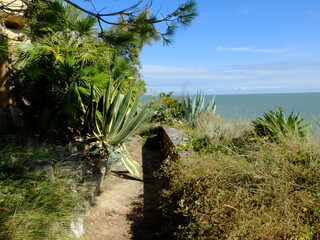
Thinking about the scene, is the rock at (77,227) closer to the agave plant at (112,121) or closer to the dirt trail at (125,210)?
the dirt trail at (125,210)

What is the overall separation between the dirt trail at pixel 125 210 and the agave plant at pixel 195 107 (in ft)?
12.9

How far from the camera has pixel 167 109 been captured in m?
9.95

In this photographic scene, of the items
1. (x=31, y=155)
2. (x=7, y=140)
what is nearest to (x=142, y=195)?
(x=31, y=155)

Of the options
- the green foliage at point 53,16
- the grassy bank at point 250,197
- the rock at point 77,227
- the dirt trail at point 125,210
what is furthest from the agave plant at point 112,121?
the rock at point 77,227

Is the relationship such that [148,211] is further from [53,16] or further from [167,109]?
[167,109]

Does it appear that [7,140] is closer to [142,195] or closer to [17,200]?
[17,200]

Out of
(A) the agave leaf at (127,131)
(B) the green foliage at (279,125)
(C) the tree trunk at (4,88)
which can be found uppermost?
(C) the tree trunk at (4,88)

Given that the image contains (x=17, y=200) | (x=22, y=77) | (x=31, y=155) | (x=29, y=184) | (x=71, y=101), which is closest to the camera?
(x=17, y=200)

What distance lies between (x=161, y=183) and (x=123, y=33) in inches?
109

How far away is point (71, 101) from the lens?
14.6 ft

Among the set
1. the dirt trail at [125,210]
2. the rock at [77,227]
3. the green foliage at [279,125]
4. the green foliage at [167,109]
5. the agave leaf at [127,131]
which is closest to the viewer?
the rock at [77,227]

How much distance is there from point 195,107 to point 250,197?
22.7 feet

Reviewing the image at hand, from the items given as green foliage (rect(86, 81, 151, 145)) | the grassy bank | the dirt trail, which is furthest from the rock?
green foliage (rect(86, 81, 151, 145))

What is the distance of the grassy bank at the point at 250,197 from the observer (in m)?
2.22
